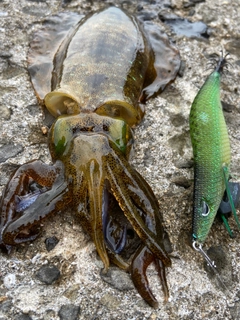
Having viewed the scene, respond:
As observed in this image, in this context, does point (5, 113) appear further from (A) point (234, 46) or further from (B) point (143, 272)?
(A) point (234, 46)

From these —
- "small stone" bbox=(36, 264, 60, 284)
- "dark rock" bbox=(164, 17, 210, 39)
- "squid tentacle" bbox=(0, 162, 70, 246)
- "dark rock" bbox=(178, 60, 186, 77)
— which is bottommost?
"small stone" bbox=(36, 264, 60, 284)

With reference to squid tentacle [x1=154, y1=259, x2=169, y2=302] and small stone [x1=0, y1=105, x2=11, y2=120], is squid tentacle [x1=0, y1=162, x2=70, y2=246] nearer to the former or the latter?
squid tentacle [x1=154, y1=259, x2=169, y2=302]

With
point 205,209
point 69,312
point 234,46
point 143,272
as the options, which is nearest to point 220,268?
point 205,209

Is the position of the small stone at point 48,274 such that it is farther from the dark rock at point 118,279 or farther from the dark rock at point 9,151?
the dark rock at point 9,151

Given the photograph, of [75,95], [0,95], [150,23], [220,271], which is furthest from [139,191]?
[150,23]

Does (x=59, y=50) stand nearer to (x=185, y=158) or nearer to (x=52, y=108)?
(x=52, y=108)

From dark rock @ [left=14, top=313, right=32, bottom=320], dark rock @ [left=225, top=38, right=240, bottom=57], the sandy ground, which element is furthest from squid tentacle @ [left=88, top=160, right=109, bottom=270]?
dark rock @ [left=225, top=38, right=240, bottom=57]

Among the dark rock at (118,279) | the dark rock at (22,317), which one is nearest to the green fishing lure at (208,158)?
the dark rock at (118,279)
